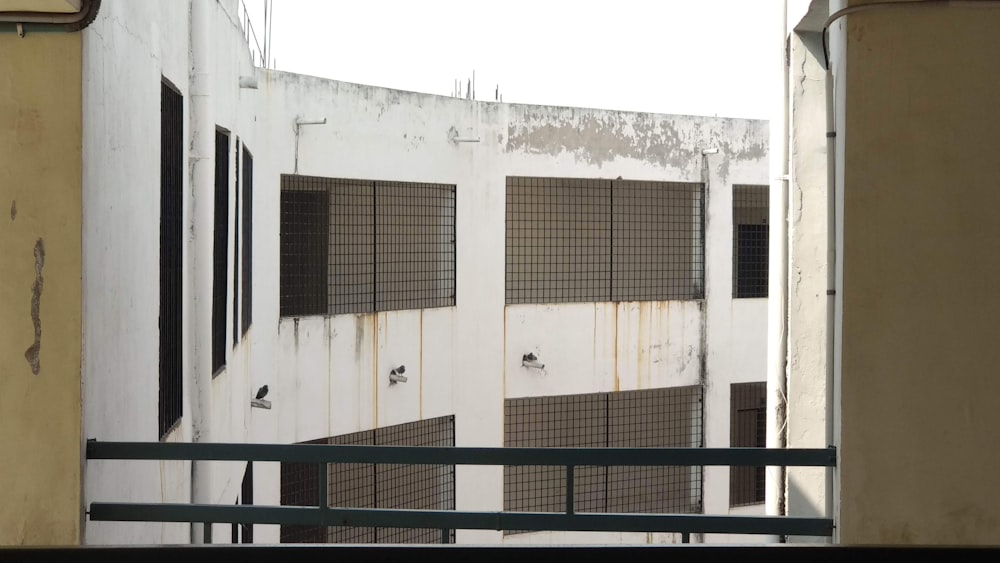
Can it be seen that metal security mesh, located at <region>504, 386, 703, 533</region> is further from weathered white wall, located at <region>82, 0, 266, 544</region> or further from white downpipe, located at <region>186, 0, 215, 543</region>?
weathered white wall, located at <region>82, 0, 266, 544</region>

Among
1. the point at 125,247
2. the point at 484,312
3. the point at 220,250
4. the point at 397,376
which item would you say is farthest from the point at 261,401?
the point at 125,247

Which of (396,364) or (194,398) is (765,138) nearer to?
(396,364)

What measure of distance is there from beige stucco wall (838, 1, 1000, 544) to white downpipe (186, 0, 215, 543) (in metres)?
3.97

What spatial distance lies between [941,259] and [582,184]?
1231cm

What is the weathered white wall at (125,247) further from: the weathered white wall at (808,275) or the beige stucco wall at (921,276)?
the weathered white wall at (808,275)

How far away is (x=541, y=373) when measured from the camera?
1392 cm

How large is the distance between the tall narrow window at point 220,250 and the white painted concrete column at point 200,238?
2.51 feet

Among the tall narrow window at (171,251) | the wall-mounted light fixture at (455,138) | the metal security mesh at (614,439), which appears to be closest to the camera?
the tall narrow window at (171,251)

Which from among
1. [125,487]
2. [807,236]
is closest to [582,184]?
[807,236]

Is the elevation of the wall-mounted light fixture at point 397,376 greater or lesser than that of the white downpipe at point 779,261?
lesser

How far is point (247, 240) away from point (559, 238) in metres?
6.59

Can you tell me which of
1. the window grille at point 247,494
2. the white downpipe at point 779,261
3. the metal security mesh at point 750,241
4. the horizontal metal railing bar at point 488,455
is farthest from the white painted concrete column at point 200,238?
the metal security mesh at point 750,241

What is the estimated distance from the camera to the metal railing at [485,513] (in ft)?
11.3
